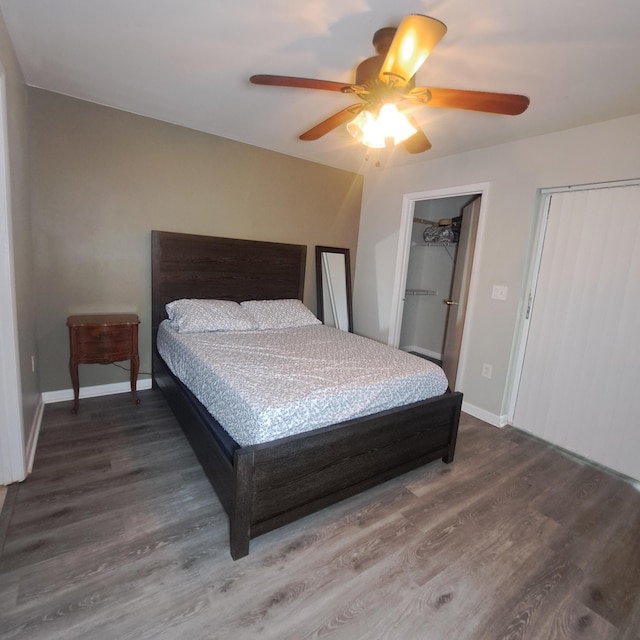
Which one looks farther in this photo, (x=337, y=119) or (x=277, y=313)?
(x=277, y=313)

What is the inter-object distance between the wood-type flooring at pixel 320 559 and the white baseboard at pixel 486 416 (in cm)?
67

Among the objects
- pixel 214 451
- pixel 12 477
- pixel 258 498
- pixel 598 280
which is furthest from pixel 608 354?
pixel 12 477

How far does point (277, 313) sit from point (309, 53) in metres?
2.04

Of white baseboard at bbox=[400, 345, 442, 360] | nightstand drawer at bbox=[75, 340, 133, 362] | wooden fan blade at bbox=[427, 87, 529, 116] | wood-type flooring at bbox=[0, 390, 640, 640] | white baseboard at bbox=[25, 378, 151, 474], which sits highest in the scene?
wooden fan blade at bbox=[427, 87, 529, 116]

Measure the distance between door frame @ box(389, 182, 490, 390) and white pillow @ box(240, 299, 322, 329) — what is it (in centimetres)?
99

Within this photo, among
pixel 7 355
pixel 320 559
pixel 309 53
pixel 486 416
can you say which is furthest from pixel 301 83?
pixel 486 416

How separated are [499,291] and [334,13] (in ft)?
7.49

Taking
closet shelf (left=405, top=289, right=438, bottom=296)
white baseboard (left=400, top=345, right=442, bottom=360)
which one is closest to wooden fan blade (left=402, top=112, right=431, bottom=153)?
closet shelf (left=405, top=289, right=438, bottom=296)

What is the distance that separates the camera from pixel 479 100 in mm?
1578

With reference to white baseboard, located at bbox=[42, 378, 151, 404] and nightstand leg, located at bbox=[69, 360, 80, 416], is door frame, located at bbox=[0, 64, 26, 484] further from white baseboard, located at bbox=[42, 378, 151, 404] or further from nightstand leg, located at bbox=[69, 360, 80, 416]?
white baseboard, located at bbox=[42, 378, 151, 404]

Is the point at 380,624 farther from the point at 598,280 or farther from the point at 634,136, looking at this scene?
the point at 634,136

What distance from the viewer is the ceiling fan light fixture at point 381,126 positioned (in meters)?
1.64

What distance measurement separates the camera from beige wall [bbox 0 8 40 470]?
5.75 feet

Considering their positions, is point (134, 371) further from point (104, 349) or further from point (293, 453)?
point (293, 453)
